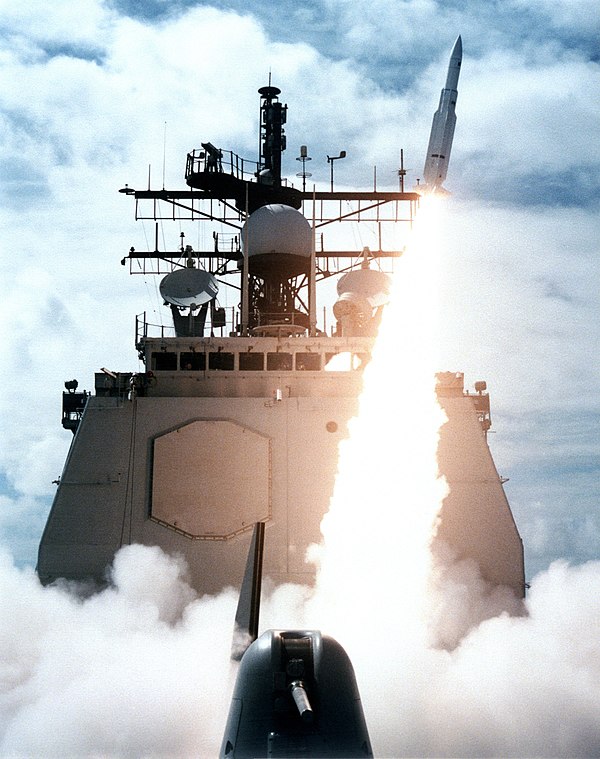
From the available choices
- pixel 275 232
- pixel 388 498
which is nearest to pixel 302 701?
pixel 388 498

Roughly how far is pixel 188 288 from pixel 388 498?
23.7ft

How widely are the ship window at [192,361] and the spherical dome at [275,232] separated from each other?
3.77 meters

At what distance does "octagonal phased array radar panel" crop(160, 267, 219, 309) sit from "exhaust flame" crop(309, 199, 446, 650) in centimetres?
464

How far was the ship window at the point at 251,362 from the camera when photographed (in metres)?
21.6

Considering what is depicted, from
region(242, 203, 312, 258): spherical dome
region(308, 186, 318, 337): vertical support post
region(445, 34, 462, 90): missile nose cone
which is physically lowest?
region(308, 186, 318, 337): vertical support post

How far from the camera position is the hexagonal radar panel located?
19.8 m

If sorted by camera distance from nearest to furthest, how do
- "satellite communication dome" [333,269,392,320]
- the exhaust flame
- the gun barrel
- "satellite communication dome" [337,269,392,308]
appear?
1. the gun barrel
2. the exhaust flame
3. "satellite communication dome" [333,269,392,320]
4. "satellite communication dome" [337,269,392,308]

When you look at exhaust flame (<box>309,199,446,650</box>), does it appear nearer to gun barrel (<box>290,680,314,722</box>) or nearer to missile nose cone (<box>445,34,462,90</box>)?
missile nose cone (<box>445,34,462,90</box>)

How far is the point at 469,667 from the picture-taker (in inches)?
672

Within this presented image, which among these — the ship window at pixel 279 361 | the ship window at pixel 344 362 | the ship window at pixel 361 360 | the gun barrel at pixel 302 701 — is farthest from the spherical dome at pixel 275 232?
the gun barrel at pixel 302 701

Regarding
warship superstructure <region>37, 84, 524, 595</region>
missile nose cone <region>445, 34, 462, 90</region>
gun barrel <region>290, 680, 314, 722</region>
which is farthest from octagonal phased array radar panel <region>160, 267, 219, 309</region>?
gun barrel <region>290, 680, 314, 722</region>

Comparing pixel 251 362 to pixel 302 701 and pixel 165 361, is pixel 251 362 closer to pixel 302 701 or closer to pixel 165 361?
pixel 165 361

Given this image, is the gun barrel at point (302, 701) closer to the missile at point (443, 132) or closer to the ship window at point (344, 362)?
the ship window at point (344, 362)

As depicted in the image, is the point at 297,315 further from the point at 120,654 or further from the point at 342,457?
the point at 120,654
